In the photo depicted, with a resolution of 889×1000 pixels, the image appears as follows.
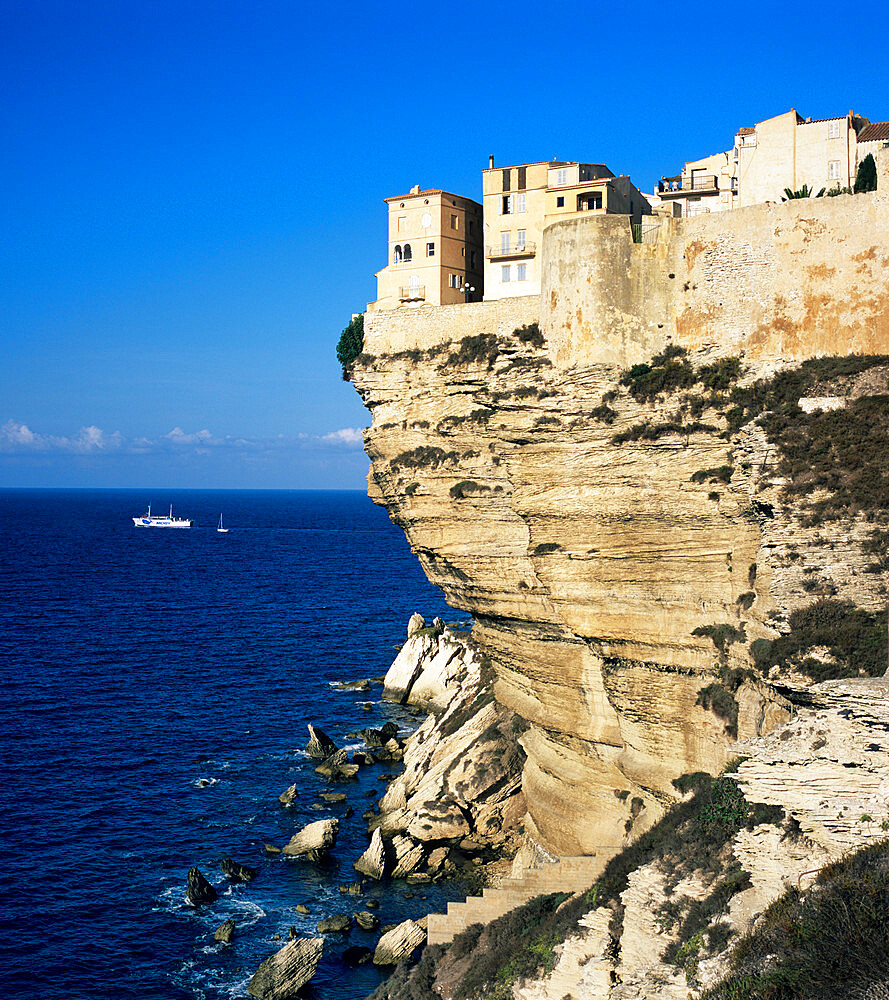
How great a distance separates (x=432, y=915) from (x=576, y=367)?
1921 centimetres

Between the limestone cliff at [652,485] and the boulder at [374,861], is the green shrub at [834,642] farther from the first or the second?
the boulder at [374,861]

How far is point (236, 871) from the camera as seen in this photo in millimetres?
40500

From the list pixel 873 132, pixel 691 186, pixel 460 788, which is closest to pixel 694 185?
pixel 691 186

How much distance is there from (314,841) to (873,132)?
3741 centimetres

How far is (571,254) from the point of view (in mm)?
31875

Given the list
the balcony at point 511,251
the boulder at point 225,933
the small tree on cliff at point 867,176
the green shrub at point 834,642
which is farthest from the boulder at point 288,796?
the small tree on cliff at point 867,176

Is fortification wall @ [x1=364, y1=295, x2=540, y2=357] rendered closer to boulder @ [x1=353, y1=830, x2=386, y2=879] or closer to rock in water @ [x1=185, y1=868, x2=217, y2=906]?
boulder @ [x1=353, y1=830, x2=386, y2=879]

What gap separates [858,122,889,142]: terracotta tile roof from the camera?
38062mm

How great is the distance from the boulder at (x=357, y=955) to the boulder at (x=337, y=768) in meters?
15.9

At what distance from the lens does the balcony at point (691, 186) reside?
1861 inches

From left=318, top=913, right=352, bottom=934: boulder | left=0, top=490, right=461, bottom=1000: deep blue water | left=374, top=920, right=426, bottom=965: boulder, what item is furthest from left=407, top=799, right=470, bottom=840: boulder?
left=374, top=920, right=426, bottom=965: boulder

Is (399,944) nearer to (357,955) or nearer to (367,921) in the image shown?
(357,955)

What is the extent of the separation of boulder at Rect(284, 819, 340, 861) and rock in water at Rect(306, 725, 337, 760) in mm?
10747

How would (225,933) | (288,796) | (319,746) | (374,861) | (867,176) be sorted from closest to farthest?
(867,176), (225,933), (374,861), (288,796), (319,746)
